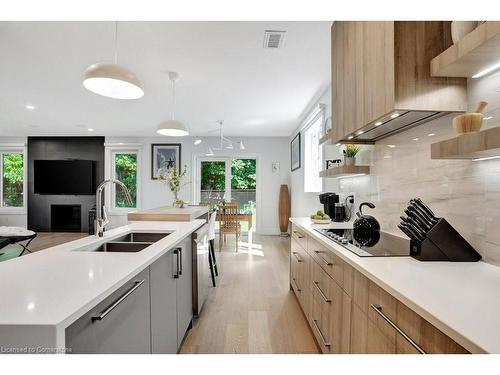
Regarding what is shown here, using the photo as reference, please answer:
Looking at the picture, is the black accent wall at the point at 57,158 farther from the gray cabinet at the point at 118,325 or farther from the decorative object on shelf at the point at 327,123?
the gray cabinet at the point at 118,325

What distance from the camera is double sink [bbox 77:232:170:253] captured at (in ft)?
5.52

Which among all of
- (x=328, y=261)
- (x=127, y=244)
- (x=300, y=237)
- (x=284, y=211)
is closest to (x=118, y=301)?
(x=127, y=244)

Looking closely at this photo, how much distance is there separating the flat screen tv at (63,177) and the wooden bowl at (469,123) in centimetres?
782

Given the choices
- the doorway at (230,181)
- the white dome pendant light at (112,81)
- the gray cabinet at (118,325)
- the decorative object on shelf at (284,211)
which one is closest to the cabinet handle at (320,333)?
the gray cabinet at (118,325)

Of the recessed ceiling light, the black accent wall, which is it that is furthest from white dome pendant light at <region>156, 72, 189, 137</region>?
the black accent wall

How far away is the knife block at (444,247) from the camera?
121 cm

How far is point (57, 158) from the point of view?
7.10m

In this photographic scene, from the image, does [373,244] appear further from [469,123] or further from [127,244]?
[127,244]

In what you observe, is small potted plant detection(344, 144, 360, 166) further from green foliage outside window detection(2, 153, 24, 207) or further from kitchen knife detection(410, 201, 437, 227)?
green foliage outside window detection(2, 153, 24, 207)

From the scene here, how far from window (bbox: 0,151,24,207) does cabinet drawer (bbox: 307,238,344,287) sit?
8471 mm

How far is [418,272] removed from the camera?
1054 millimetres

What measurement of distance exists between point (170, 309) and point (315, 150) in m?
3.80

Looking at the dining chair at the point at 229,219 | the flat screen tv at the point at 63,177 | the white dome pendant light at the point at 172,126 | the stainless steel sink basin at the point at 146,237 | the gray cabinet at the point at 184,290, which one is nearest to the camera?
the gray cabinet at the point at 184,290
